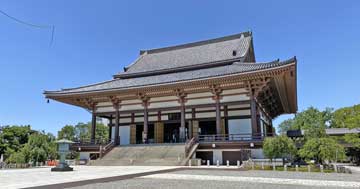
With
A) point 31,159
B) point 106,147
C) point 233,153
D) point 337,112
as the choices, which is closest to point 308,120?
point 337,112

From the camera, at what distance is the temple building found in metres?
16.2

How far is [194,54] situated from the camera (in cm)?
2495

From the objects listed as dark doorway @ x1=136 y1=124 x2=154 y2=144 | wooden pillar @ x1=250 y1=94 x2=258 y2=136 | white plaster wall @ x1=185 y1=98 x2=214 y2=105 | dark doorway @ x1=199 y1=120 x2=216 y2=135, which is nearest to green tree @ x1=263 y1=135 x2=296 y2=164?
wooden pillar @ x1=250 y1=94 x2=258 y2=136

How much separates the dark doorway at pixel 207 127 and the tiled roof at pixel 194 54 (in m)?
5.55

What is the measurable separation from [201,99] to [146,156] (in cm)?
579

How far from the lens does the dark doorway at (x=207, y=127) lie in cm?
1950

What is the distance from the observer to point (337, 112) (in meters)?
40.8

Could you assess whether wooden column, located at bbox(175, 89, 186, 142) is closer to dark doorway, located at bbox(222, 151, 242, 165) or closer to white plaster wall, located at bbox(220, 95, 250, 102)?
white plaster wall, located at bbox(220, 95, 250, 102)

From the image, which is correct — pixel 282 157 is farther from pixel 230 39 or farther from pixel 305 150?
pixel 230 39

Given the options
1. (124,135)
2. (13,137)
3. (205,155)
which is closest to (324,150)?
(205,155)

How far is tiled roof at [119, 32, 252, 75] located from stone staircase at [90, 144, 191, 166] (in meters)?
8.74

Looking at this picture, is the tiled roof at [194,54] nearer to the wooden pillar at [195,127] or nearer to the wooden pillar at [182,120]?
the wooden pillar at [182,120]

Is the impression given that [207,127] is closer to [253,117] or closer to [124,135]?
[253,117]

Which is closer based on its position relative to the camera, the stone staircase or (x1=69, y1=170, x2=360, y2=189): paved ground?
Result: (x1=69, y1=170, x2=360, y2=189): paved ground
